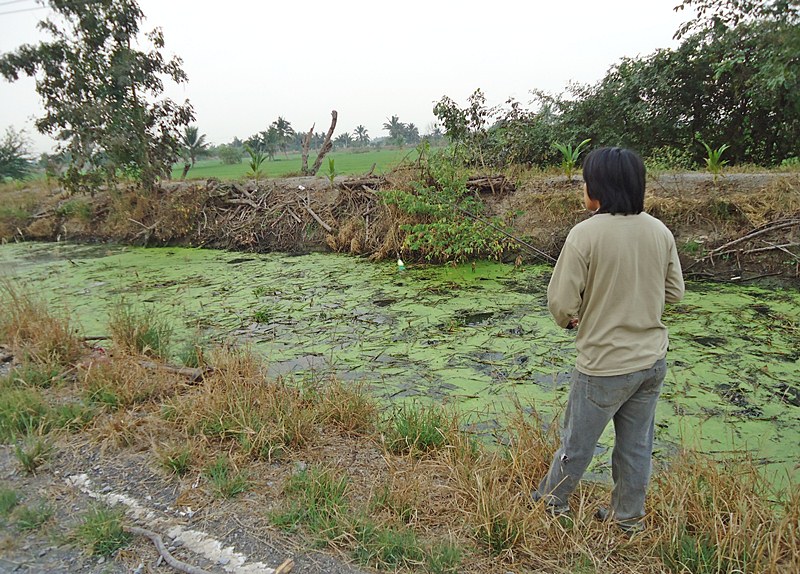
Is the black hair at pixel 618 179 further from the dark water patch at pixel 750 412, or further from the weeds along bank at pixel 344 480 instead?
the dark water patch at pixel 750 412

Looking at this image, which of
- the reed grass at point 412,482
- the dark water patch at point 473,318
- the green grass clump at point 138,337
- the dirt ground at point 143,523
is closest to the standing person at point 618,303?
the reed grass at point 412,482

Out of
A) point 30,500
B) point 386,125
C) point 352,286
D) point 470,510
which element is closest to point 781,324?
point 470,510

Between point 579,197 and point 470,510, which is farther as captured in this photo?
point 579,197

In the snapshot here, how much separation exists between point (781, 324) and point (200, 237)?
8803 millimetres

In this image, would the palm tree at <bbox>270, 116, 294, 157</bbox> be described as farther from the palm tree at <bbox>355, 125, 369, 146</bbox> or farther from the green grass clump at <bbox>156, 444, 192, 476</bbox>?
the green grass clump at <bbox>156, 444, 192, 476</bbox>

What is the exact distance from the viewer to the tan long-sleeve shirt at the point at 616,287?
165 centimetres

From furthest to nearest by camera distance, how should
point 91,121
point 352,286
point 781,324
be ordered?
point 91,121
point 352,286
point 781,324

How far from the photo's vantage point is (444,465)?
235cm

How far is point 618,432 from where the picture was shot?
1895mm

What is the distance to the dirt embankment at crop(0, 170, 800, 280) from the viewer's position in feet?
18.8

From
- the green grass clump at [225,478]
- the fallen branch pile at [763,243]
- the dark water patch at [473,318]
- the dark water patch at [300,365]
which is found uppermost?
the fallen branch pile at [763,243]

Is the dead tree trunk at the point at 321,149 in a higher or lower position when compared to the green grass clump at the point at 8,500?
higher

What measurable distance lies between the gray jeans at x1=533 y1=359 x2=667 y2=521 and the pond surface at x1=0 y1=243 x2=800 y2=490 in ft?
2.28

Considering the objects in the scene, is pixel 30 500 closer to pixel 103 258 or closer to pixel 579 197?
pixel 579 197
